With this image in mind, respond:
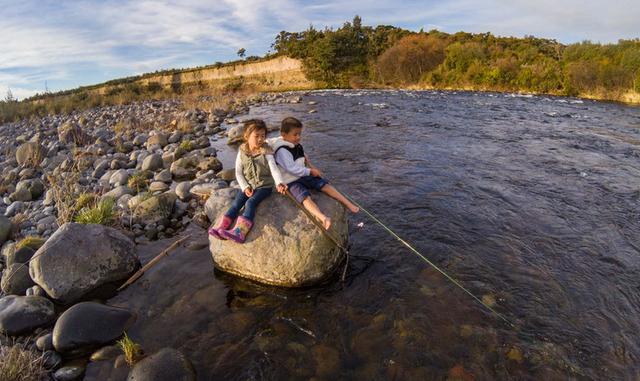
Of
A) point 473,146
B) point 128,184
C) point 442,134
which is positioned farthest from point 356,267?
point 442,134

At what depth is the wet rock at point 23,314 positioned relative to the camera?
4578 millimetres

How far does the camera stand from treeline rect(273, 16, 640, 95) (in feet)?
108

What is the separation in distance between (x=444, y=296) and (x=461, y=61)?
162ft

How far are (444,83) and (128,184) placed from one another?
4529cm

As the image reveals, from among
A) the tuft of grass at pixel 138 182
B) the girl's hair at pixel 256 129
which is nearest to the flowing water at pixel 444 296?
Result: the girl's hair at pixel 256 129

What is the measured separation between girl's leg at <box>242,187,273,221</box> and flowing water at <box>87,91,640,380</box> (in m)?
1.14

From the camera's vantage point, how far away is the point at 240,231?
17.9 ft

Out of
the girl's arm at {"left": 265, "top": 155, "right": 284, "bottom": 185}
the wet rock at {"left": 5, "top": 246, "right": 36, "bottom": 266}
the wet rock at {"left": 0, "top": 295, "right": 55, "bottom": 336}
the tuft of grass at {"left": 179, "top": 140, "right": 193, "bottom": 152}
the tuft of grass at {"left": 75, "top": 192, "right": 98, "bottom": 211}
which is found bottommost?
the wet rock at {"left": 0, "top": 295, "right": 55, "bottom": 336}

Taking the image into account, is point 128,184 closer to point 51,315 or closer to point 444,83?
point 51,315

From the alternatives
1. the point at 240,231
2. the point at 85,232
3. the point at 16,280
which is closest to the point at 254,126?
the point at 240,231

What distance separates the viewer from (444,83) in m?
46.6

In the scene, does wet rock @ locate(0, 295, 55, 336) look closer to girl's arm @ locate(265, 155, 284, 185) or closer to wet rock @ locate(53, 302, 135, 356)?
wet rock @ locate(53, 302, 135, 356)

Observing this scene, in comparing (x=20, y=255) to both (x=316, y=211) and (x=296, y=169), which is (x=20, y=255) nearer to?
(x=296, y=169)

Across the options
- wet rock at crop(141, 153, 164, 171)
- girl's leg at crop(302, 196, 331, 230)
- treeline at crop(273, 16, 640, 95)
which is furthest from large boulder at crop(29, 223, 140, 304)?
treeline at crop(273, 16, 640, 95)
